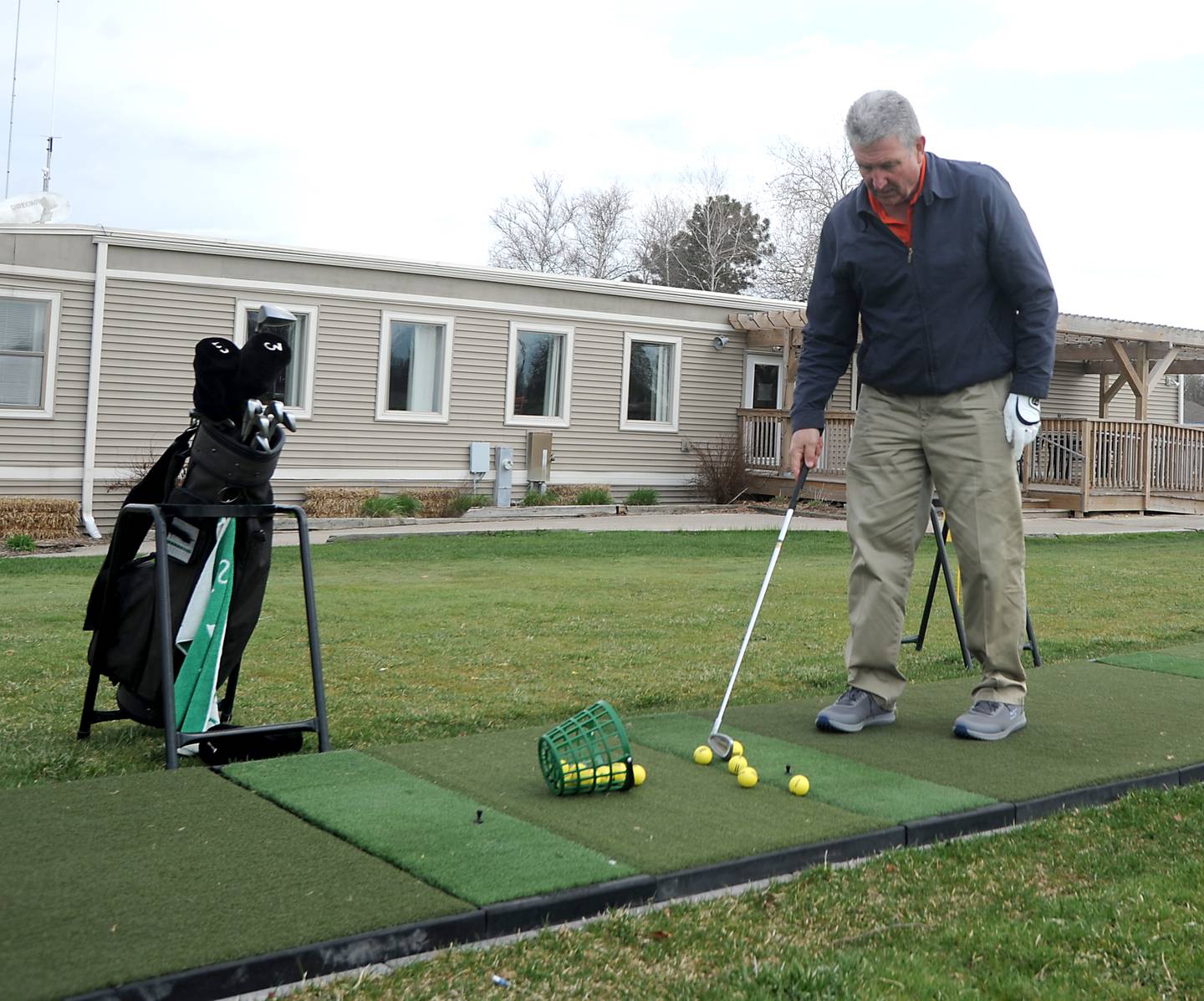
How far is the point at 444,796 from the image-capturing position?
3.46 meters

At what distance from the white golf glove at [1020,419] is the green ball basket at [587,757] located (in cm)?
165

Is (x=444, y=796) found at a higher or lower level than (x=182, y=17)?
lower

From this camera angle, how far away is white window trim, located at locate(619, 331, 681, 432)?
1830 centimetres

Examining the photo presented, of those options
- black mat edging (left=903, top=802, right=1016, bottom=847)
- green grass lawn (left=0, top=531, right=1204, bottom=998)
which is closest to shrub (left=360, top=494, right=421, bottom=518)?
green grass lawn (left=0, top=531, right=1204, bottom=998)

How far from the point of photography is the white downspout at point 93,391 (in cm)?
1456

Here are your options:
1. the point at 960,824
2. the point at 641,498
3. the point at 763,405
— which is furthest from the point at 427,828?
the point at 763,405

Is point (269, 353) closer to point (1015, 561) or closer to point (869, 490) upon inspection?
point (869, 490)

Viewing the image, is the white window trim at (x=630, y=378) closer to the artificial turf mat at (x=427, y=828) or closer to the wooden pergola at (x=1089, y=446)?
the wooden pergola at (x=1089, y=446)

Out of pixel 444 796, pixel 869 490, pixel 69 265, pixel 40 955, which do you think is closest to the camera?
pixel 40 955

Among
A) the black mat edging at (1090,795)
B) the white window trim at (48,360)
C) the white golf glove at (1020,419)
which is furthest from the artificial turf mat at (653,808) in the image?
the white window trim at (48,360)

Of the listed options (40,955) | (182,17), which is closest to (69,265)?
(182,17)

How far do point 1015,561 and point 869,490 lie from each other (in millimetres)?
528

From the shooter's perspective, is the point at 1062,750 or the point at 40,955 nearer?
the point at 40,955

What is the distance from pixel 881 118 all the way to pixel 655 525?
11.5 meters
